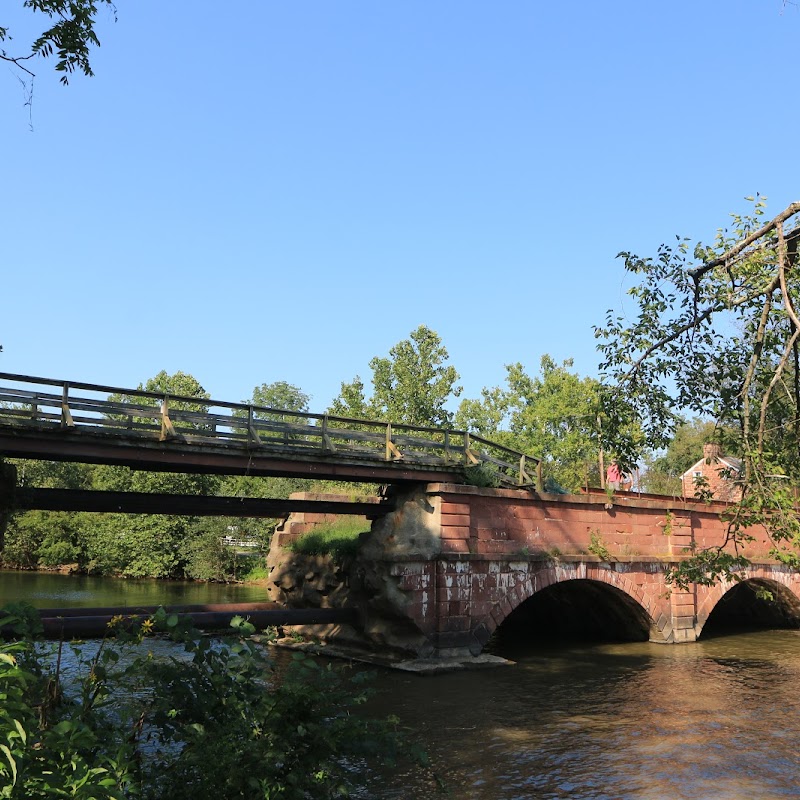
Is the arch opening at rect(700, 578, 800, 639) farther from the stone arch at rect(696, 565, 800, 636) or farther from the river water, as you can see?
the river water

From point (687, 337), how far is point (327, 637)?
15.7 m

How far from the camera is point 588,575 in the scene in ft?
67.9

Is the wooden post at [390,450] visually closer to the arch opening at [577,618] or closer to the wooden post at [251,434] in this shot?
the wooden post at [251,434]

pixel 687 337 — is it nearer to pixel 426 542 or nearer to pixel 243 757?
pixel 243 757

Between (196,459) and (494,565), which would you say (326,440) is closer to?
(196,459)

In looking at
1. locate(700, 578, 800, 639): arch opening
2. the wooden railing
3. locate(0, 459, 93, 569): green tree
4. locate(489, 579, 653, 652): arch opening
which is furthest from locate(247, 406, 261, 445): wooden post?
locate(0, 459, 93, 569): green tree

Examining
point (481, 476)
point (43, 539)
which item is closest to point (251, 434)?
point (481, 476)

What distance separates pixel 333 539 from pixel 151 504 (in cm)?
674

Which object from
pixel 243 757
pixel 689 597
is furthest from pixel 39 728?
pixel 689 597

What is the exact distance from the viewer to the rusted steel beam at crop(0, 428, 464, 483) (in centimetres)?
1420

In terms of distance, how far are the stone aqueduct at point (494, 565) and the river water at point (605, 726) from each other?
4.23ft

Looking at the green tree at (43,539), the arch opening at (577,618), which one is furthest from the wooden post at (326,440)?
the green tree at (43,539)

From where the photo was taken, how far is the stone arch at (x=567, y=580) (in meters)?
18.6

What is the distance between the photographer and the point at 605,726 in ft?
43.1
